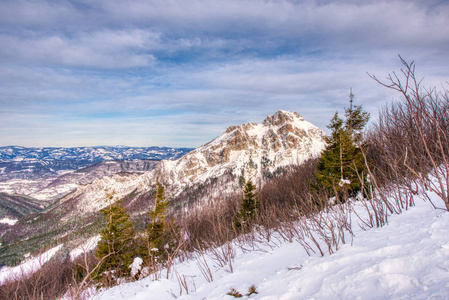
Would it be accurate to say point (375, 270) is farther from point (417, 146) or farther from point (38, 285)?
point (38, 285)

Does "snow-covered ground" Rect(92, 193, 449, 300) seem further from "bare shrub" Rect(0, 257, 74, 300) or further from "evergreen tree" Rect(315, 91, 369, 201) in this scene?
"evergreen tree" Rect(315, 91, 369, 201)

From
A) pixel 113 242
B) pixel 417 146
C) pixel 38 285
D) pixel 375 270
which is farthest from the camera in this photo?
pixel 38 285

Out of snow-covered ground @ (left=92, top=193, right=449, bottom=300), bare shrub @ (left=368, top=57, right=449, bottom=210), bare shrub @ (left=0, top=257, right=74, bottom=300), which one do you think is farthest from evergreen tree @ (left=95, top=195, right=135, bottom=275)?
bare shrub @ (left=368, top=57, right=449, bottom=210)

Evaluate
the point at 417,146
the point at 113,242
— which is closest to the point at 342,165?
the point at 417,146

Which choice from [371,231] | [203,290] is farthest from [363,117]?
[203,290]

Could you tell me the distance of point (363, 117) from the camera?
87.3 feet

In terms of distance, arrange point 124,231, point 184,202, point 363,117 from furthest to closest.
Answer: point 184,202
point 363,117
point 124,231

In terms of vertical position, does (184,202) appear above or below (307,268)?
below

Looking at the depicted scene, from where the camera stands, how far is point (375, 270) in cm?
279

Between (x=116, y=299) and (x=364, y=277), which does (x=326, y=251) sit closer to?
(x=364, y=277)

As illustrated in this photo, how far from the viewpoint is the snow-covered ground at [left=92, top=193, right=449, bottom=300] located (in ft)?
7.91

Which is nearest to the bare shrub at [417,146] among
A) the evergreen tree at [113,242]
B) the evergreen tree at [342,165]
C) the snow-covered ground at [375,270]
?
the snow-covered ground at [375,270]

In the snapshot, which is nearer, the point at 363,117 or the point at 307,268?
the point at 307,268

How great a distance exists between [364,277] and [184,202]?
149 meters
